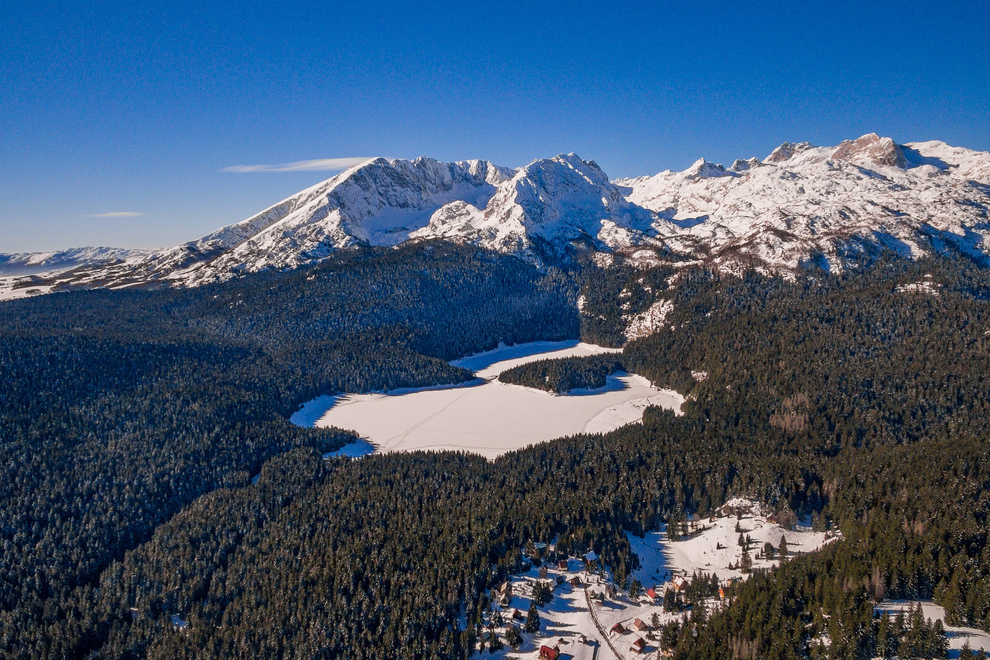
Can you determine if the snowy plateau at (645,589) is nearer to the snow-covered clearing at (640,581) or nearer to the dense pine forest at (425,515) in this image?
the snow-covered clearing at (640,581)

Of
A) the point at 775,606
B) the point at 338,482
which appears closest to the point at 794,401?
the point at 775,606

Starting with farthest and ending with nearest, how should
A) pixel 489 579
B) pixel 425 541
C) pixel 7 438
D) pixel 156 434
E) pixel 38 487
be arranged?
pixel 156 434
pixel 7 438
pixel 38 487
pixel 425 541
pixel 489 579

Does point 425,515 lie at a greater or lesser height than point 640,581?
greater

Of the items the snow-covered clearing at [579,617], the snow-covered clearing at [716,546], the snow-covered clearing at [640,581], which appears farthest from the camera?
the snow-covered clearing at [716,546]

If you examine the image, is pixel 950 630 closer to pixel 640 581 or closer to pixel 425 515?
pixel 640 581

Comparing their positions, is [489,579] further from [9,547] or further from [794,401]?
[794,401]

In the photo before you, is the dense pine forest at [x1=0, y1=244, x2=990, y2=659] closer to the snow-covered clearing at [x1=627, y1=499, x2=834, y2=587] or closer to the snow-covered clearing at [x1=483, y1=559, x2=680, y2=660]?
the snow-covered clearing at [x1=483, y1=559, x2=680, y2=660]

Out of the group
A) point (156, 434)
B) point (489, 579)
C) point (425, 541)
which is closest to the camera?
point (489, 579)

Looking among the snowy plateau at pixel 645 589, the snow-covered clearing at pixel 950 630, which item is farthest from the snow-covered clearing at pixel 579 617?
the snow-covered clearing at pixel 950 630

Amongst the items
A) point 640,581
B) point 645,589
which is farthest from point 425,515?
point 645,589
